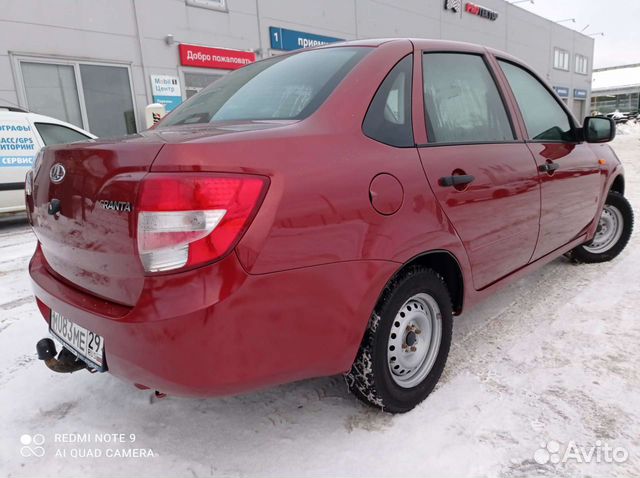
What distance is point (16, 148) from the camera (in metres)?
6.86

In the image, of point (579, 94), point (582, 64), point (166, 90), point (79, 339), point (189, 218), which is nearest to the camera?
point (189, 218)

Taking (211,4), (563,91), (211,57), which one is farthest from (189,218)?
(563,91)

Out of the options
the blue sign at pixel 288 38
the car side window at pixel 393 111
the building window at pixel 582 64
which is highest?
the building window at pixel 582 64

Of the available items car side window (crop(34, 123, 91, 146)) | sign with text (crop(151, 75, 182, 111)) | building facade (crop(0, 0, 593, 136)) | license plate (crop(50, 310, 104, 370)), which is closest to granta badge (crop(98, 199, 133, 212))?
license plate (crop(50, 310, 104, 370))

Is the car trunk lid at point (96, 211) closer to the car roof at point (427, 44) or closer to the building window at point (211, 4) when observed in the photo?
the car roof at point (427, 44)

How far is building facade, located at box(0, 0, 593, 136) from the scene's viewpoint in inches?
380

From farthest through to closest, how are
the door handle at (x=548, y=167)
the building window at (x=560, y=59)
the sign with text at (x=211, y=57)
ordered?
the building window at (x=560, y=59), the sign with text at (x=211, y=57), the door handle at (x=548, y=167)

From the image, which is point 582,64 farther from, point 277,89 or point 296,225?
point 296,225

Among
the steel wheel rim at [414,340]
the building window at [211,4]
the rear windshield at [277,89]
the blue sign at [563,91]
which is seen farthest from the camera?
the blue sign at [563,91]

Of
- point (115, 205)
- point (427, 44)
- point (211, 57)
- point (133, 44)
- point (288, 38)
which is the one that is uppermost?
point (288, 38)

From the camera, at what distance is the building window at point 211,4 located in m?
12.2

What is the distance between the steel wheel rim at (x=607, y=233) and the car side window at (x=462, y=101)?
6.77 ft

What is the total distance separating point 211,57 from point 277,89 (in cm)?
1177

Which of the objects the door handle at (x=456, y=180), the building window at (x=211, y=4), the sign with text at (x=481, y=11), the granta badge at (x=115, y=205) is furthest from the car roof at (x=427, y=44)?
the sign with text at (x=481, y=11)
